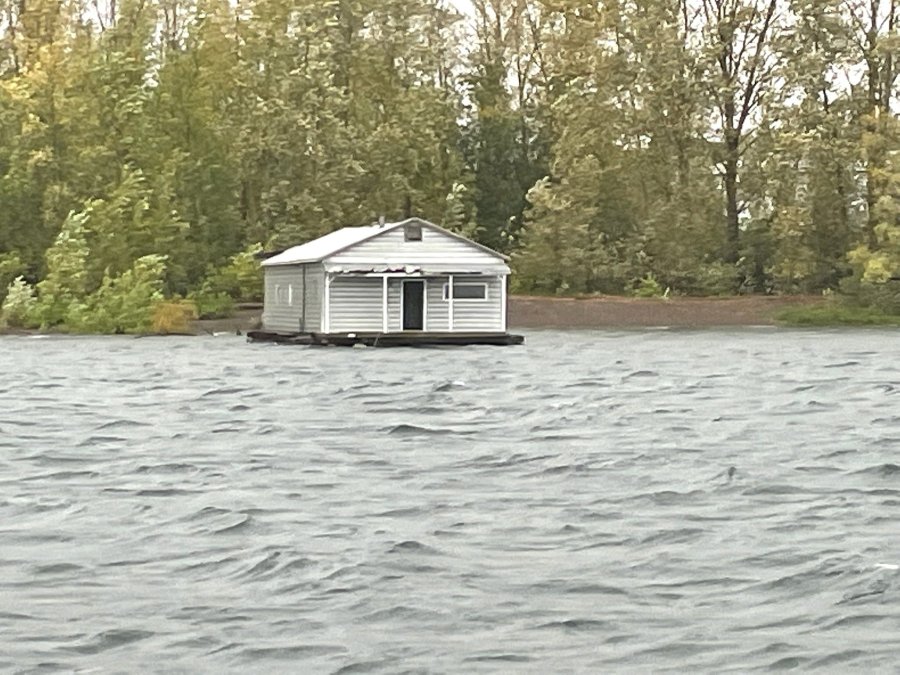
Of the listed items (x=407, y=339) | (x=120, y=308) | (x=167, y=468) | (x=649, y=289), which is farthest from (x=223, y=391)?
(x=649, y=289)

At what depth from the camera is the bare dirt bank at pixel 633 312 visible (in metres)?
62.0

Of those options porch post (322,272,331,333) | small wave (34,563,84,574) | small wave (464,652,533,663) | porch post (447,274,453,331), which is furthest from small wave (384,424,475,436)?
porch post (447,274,453,331)

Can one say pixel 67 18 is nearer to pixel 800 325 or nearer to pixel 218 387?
pixel 800 325

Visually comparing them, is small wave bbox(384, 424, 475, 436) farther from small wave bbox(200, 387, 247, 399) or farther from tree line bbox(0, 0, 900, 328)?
tree line bbox(0, 0, 900, 328)

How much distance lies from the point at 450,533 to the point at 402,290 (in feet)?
117

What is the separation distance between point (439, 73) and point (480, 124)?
122 inches

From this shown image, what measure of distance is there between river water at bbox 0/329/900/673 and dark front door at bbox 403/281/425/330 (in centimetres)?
2149

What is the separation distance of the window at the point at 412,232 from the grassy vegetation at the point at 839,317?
57.0 ft

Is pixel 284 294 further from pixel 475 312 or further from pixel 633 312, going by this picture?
pixel 633 312

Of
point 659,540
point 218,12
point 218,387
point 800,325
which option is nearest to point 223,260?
point 218,12

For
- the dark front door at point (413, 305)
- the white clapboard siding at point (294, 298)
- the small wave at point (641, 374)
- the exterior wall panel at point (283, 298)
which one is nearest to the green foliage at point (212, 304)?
the exterior wall panel at point (283, 298)

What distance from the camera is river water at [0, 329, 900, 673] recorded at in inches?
375

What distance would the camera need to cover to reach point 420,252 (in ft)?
159

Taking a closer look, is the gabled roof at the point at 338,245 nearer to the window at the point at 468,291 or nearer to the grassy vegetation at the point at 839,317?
the window at the point at 468,291
